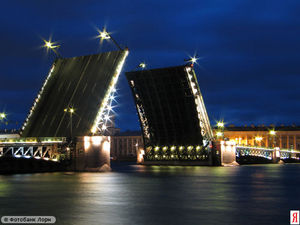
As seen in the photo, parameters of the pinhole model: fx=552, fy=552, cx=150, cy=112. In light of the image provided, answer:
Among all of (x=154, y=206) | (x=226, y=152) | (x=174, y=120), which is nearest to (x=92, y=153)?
(x=174, y=120)

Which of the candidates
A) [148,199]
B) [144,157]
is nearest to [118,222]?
[148,199]

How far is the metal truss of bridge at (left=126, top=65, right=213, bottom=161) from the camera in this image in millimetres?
63969

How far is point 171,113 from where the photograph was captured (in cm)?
6869

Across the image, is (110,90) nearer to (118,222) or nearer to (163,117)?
(163,117)

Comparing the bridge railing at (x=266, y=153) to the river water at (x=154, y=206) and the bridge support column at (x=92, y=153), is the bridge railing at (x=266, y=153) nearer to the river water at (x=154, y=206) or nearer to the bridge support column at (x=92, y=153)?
the bridge support column at (x=92, y=153)

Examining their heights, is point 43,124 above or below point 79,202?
above

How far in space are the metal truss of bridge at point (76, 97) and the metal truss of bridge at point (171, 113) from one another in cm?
1187

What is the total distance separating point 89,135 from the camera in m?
53.7

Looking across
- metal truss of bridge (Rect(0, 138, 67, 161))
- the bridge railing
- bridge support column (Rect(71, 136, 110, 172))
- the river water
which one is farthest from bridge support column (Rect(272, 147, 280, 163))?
the river water

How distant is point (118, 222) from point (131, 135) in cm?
14294

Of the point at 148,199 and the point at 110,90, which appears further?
the point at 110,90

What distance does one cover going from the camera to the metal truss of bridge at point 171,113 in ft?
210

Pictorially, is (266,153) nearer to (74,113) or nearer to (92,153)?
(92,153)

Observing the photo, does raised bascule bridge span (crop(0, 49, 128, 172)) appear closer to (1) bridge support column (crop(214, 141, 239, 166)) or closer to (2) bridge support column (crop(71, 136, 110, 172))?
(2) bridge support column (crop(71, 136, 110, 172))
